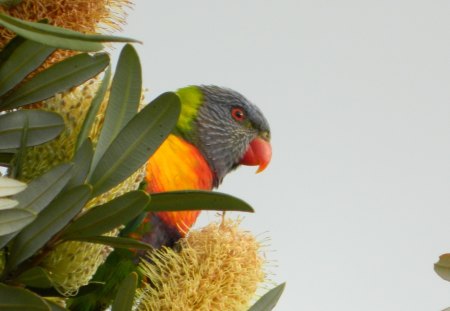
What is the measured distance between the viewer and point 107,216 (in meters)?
0.48

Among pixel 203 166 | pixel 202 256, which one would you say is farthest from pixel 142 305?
pixel 203 166

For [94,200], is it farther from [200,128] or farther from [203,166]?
[200,128]

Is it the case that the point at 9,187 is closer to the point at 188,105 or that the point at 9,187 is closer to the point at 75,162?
the point at 75,162

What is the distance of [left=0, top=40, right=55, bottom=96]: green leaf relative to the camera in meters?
0.51

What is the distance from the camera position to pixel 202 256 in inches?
35.8

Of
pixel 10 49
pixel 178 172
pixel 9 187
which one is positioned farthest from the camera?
pixel 178 172

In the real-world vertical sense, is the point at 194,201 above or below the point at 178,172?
above

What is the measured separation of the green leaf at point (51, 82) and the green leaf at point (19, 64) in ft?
0.04

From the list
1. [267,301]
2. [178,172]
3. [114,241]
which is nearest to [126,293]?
[114,241]

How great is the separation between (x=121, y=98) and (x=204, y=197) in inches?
3.9

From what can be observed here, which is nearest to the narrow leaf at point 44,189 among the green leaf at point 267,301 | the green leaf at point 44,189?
the green leaf at point 44,189

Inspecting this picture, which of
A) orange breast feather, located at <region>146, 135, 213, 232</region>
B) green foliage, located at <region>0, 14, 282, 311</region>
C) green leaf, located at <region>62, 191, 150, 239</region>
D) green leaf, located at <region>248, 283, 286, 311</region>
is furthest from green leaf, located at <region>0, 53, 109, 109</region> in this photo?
orange breast feather, located at <region>146, 135, 213, 232</region>

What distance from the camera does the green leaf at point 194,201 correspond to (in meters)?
0.48

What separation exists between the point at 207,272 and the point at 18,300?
457 millimetres
